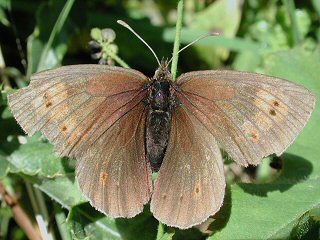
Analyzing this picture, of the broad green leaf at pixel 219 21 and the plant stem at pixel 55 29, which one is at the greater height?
the plant stem at pixel 55 29

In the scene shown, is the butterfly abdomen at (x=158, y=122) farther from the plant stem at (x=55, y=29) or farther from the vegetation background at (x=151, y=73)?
the plant stem at (x=55, y=29)

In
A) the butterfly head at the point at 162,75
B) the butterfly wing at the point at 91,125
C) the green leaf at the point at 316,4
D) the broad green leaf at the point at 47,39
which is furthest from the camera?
the green leaf at the point at 316,4

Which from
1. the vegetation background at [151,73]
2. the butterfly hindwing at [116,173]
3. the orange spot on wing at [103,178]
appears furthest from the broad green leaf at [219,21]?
the orange spot on wing at [103,178]

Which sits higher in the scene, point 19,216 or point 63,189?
point 63,189

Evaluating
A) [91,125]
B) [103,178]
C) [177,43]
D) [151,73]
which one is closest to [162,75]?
[177,43]

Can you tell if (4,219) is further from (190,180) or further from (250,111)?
(250,111)

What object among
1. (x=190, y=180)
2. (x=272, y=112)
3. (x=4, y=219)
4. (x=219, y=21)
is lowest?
(x=4, y=219)

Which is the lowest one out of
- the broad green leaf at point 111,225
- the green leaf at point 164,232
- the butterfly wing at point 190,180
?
the broad green leaf at point 111,225

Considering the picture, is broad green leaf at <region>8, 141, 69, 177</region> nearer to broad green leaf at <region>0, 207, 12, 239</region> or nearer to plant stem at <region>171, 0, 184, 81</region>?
broad green leaf at <region>0, 207, 12, 239</region>
